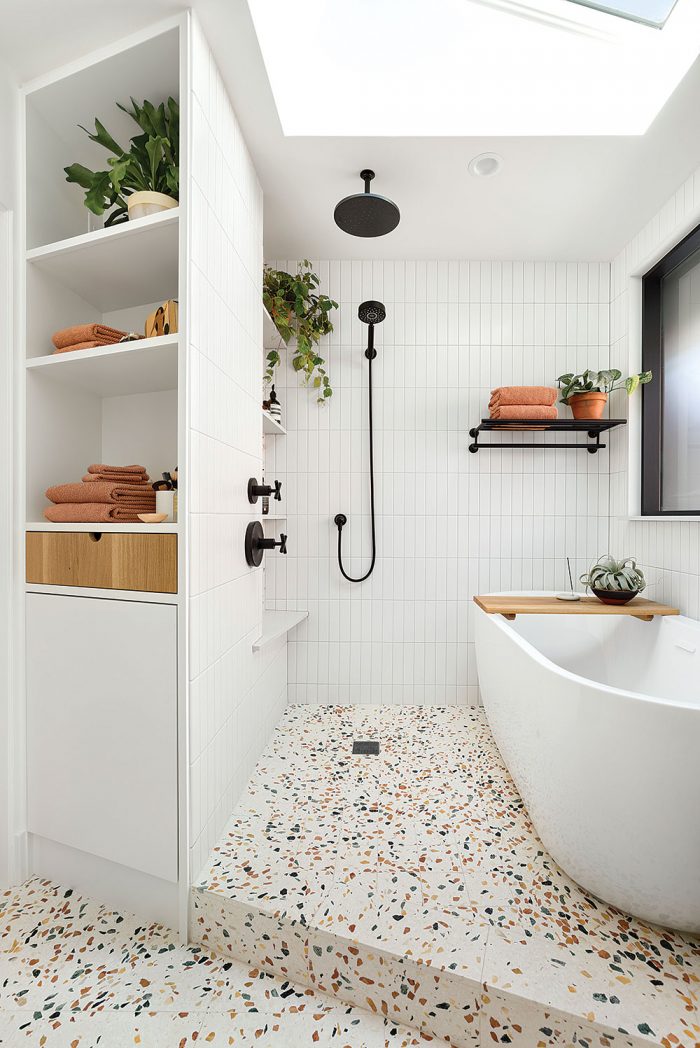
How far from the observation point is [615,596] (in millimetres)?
2117

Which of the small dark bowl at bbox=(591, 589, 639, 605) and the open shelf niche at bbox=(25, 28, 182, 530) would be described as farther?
the small dark bowl at bbox=(591, 589, 639, 605)

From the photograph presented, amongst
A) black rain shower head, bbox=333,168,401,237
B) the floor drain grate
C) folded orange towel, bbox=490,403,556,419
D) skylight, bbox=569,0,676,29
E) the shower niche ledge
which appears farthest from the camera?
folded orange towel, bbox=490,403,556,419

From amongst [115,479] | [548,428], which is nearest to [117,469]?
[115,479]

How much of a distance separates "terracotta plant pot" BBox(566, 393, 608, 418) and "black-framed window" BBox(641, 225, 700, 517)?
19cm

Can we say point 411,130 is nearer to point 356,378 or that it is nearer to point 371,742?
point 356,378

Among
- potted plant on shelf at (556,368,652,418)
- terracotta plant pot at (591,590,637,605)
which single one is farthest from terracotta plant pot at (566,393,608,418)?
terracotta plant pot at (591,590,637,605)

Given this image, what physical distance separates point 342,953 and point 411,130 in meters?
2.44

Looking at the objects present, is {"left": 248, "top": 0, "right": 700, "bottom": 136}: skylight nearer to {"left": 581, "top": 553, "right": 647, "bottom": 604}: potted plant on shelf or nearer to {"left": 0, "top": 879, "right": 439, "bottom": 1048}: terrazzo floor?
{"left": 581, "top": 553, "right": 647, "bottom": 604}: potted plant on shelf

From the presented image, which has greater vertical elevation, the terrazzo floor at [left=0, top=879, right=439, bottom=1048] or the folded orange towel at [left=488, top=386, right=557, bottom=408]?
the folded orange towel at [left=488, top=386, right=557, bottom=408]

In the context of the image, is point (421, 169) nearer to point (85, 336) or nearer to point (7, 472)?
point (85, 336)

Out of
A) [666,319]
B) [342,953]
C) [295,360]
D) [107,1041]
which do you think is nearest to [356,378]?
[295,360]

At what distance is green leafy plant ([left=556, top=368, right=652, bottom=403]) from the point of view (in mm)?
2330

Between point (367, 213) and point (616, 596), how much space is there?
73.4 inches

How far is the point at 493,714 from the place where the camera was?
198 centimetres
